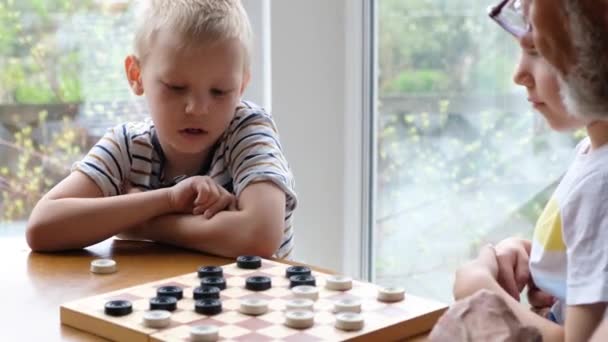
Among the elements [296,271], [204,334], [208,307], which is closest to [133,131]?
[296,271]

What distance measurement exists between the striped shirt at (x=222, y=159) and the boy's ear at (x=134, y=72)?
66 millimetres

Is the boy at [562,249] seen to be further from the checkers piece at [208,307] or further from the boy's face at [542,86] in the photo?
the checkers piece at [208,307]

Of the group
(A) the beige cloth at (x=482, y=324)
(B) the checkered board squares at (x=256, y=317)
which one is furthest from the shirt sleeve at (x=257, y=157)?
(A) the beige cloth at (x=482, y=324)

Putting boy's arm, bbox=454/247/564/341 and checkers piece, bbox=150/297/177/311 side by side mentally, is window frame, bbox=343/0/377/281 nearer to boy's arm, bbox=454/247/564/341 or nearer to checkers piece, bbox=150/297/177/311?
boy's arm, bbox=454/247/564/341

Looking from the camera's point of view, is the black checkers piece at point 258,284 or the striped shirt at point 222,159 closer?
the black checkers piece at point 258,284

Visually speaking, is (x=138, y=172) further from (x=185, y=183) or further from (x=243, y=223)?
(x=243, y=223)

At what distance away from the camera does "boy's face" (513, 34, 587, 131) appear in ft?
3.14

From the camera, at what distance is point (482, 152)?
203 centimetres

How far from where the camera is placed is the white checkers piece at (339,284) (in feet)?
3.75

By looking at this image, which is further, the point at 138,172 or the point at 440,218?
the point at 440,218

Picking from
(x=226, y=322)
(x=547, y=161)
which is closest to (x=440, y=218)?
(x=547, y=161)

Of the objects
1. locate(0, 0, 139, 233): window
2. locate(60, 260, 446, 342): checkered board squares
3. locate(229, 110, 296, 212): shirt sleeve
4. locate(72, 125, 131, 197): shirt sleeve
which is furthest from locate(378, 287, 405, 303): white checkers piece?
locate(0, 0, 139, 233): window

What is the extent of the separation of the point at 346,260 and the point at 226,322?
47.1 inches

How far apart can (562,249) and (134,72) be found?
3.09 feet
